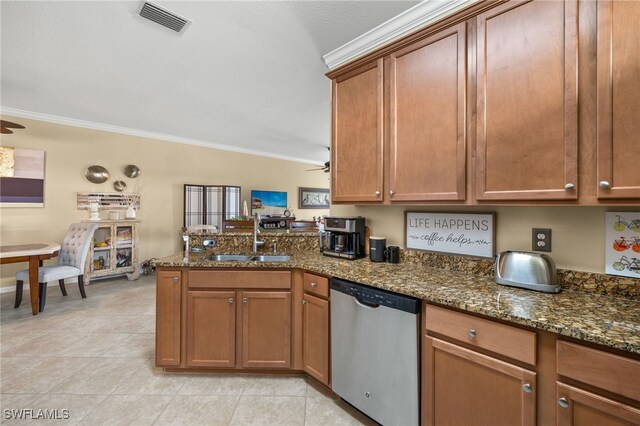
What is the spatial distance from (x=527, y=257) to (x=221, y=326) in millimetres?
1970

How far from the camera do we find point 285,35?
218cm

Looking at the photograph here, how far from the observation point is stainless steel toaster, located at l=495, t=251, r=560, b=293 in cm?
140

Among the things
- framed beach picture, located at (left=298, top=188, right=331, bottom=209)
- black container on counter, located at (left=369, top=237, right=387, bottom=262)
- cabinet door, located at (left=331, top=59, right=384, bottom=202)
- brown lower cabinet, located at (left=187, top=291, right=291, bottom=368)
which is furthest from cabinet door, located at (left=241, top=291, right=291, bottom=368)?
framed beach picture, located at (left=298, top=188, right=331, bottom=209)

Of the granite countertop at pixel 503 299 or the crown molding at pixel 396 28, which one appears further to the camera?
the crown molding at pixel 396 28

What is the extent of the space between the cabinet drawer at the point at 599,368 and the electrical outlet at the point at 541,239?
2.29 feet

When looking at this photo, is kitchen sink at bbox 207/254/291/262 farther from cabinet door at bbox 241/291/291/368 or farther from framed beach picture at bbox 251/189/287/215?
framed beach picture at bbox 251/189/287/215

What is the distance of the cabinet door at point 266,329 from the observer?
6.68ft

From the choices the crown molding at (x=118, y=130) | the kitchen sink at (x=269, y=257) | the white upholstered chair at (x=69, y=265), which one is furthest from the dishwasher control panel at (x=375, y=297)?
the crown molding at (x=118, y=130)

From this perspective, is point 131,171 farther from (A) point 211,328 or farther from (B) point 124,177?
(A) point 211,328

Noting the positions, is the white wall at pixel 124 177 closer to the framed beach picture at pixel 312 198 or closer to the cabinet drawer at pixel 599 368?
the framed beach picture at pixel 312 198

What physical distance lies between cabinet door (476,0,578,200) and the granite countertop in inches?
18.7

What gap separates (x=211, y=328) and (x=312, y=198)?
248 inches

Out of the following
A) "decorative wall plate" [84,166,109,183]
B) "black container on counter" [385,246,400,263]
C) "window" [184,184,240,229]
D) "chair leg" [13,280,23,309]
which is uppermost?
"decorative wall plate" [84,166,109,183]

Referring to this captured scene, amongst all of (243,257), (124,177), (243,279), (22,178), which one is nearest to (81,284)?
(22,178)
